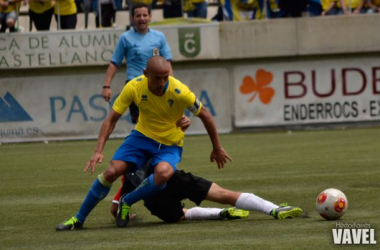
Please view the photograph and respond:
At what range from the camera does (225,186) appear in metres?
11.4

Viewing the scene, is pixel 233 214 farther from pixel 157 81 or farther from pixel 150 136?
pixel 157 81

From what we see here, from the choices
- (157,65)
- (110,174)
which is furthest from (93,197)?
(157,65)

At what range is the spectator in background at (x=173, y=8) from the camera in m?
21.3

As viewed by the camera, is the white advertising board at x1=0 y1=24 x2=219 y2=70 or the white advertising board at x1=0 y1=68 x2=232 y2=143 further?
the white advertising board at x1=0 y1=68 x2=232 y2=143

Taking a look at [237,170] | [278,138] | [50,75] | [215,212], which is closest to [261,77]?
[278,138]

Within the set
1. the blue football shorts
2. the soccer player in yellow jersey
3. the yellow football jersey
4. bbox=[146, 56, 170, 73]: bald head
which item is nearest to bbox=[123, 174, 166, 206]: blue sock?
the soccer player in yellow jersey

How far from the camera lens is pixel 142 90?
855 centimetres

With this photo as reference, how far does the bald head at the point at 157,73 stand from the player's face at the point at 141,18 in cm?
350

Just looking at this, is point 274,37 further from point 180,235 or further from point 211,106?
point 180,235

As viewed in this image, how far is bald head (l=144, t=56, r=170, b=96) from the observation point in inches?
323

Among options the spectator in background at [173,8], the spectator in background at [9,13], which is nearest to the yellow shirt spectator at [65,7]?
the spectator in background at [9,13]

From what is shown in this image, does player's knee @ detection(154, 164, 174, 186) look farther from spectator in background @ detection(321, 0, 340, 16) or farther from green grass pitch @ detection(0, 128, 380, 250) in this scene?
spectator in background @ detection(321, 0, 340, 16)

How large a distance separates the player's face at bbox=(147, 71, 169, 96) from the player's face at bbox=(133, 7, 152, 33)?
11.3ft

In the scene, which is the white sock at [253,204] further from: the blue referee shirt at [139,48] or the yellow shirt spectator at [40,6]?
the yellow shirt spectator at [40,6]
